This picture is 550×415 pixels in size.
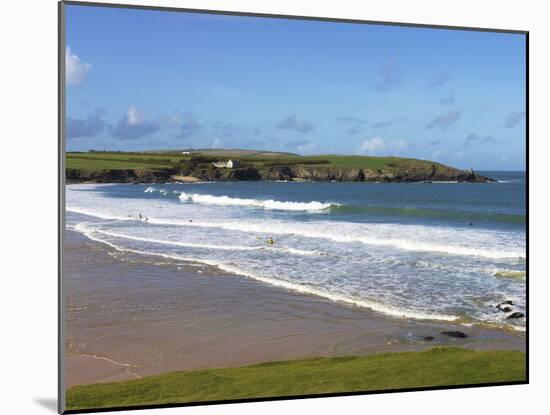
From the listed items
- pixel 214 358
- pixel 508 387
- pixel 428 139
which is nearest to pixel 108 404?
pixel 214 358

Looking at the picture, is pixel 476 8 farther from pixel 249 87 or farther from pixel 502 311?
pixel 502 311

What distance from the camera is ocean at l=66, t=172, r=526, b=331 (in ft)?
19.3

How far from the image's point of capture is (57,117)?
4.61 meters

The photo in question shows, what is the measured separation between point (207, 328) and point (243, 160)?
55.0 inches

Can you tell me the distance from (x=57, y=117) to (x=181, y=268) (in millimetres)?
2327

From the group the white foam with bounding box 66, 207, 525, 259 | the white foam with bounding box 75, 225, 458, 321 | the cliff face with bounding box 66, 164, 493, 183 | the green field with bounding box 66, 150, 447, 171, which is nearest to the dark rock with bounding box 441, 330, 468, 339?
the white foam with bounding box 75, 225, 458, 321

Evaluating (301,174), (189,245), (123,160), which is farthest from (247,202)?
(123,160)

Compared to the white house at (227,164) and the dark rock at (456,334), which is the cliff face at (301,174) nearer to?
the white house at (227,164)

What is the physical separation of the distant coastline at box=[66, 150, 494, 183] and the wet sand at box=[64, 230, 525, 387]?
94 centimetres

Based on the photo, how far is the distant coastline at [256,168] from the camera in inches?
221

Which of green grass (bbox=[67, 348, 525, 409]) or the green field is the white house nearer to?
the green field

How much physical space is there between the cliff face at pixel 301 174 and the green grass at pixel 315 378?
1531 mm

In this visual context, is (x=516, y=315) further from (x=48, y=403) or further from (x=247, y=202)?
(x=48, y=403)

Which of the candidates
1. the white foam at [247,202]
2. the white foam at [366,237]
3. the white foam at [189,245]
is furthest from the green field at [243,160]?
the white foam at [189,245]
